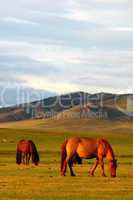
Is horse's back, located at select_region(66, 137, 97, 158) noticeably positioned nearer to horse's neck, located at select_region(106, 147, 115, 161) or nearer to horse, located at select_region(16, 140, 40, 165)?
horse's neck, located at select_region(106, 147, 115, 161)

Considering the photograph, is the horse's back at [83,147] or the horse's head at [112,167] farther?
the horse's back at [83,147]

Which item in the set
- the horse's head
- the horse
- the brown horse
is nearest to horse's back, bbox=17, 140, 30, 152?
the horse

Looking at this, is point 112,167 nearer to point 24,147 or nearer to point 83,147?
point 83,147

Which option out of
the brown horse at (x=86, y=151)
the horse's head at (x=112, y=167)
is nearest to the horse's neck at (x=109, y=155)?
the brown horse at (x=86, y=151)

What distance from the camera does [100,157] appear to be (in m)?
28.6

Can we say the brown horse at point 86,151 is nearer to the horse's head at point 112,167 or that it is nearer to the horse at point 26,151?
the horse's head at point 112,167

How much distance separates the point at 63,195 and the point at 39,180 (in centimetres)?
537

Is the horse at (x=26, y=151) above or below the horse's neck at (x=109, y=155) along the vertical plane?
below

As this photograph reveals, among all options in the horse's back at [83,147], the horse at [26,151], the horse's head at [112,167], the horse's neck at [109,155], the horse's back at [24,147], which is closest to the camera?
the horse's head at [112,167]

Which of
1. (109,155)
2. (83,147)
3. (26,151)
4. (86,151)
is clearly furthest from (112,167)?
(26,151)

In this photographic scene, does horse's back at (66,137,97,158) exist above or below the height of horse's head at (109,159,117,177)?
above

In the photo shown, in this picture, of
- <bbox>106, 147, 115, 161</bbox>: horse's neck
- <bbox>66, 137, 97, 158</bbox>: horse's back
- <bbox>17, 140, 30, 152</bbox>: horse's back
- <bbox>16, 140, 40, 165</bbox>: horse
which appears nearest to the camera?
<bbox>106, 147, 115, 161</bbox>: horse's neck

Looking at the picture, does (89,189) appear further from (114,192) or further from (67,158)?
(67,158)

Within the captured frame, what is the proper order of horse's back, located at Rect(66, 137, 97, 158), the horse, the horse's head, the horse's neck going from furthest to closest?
the horse
horse's back, located at Rect(66, 137, 97, 158)
the horse's neck
the horse's head
